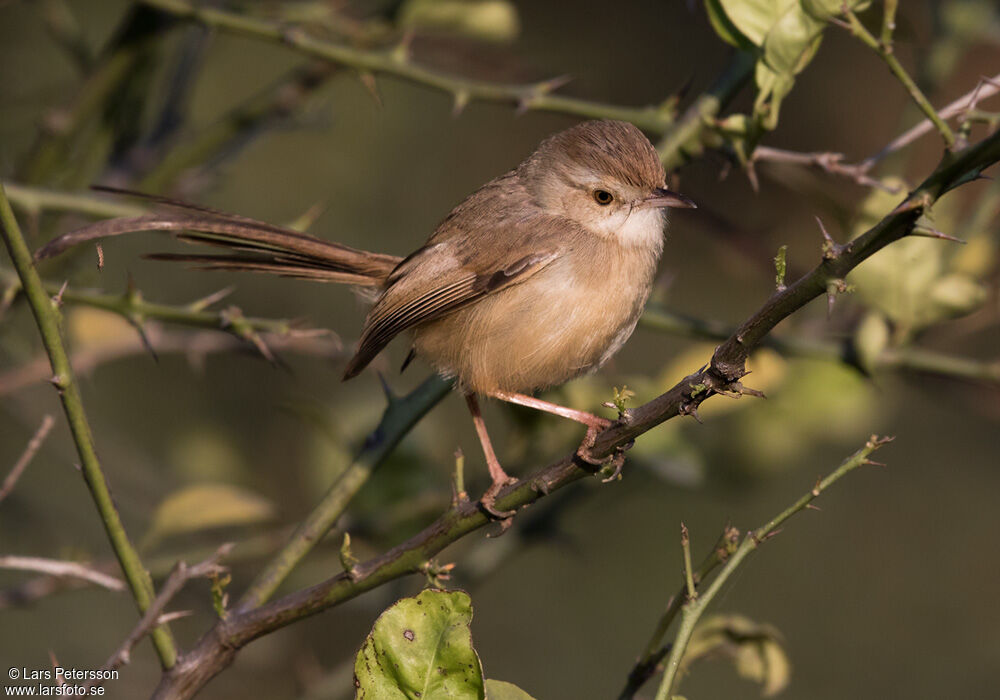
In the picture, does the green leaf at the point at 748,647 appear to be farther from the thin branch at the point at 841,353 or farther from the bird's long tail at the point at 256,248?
the bird's long tail at the point at 256,248

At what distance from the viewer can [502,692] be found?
2.10m

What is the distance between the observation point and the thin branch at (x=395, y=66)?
Answer: 3.54 m

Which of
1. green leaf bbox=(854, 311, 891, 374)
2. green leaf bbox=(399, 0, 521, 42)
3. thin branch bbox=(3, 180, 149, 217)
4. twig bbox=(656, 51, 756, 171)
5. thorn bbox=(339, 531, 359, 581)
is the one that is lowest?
thorn bbox=(339, 531, 359, 581)

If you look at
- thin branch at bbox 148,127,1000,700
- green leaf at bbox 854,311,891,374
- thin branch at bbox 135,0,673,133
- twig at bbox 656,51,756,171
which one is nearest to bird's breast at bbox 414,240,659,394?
twig at bbox 656,51,756,171

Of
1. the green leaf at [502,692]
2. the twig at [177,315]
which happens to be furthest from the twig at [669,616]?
the twig at [177,315]

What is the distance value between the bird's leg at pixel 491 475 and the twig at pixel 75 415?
0.85 meters

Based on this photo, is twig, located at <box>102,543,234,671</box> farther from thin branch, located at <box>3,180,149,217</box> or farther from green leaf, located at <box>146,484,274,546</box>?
thin branch, located at <box>3,180,149,217</box>

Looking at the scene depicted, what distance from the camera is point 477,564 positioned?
415 centimetres

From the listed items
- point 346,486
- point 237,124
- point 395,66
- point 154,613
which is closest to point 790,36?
point 395,66

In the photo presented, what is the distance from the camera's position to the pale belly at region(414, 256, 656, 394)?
3.43m

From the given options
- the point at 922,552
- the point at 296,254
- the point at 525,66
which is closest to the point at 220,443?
the point at 296,254

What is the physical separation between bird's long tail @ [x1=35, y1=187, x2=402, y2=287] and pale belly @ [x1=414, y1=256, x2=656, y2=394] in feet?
1.83

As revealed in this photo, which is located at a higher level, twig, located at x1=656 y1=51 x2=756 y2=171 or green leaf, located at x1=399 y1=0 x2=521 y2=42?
green leaf, located at x1=399 y1=0 x2=521 y2=42

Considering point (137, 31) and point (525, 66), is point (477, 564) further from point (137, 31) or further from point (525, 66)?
point (137, 31)
